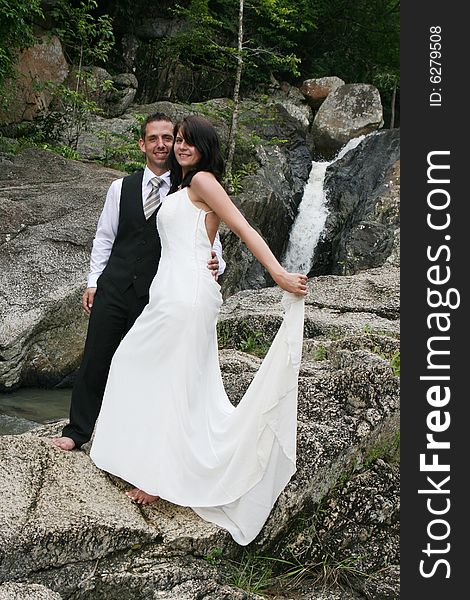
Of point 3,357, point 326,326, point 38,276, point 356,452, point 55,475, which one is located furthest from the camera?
point 38,276

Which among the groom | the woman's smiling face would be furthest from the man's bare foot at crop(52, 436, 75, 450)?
the woman's smiling face

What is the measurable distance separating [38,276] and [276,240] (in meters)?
5.99

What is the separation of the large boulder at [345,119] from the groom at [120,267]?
1254 centimetres

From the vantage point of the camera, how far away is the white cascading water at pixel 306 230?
1317 centimetres

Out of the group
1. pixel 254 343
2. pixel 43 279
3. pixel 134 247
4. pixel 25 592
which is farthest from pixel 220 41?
pixel 25 592

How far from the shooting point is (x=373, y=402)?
12.9ft

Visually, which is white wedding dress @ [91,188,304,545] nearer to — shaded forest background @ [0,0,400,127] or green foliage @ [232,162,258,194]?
green foliage @ [232,162,258,194]

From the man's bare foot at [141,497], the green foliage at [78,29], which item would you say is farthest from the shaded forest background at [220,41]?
the man's bare foot at [141,497]

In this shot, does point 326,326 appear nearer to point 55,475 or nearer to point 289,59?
point 55,475

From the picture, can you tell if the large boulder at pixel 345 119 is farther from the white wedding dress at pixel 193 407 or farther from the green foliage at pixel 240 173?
the white wedding dress at pixel 193 407

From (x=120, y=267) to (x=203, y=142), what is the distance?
0.90 metres

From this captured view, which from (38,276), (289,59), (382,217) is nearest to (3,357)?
(38,276)

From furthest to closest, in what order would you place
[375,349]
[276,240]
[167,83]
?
[167,83]
[276,240]
[375,349]

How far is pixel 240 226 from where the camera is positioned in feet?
11.1
